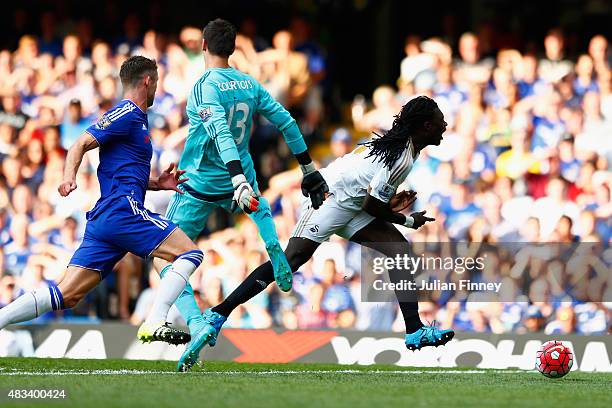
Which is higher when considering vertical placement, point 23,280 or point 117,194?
point 117,194

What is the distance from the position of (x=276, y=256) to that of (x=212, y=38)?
1759mm

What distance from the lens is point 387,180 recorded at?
31.3ft

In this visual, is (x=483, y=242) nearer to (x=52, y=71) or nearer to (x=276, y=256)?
(x=276, y=256)

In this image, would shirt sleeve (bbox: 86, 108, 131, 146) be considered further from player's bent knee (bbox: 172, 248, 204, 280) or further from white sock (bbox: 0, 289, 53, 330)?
white sock (bbox: 0, 289, 53, 330)

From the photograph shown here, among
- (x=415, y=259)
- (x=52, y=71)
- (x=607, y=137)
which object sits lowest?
(x=415, y=259)

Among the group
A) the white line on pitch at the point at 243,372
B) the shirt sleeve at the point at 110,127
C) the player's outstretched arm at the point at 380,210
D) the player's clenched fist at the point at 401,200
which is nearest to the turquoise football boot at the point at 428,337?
the white line on pitch at the point at 243,372

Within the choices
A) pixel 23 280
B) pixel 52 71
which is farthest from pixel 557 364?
pixel 52 71

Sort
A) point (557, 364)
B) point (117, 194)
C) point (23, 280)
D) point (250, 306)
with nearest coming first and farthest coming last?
point (117, 194), point (557, 364), point (250, 306), point (23, 280)

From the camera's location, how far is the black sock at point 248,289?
945cm

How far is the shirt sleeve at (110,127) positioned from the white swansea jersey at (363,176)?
6.66ft

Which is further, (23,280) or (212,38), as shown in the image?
(23,280)

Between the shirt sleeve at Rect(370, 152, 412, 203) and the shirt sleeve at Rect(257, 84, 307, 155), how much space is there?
0.64 m

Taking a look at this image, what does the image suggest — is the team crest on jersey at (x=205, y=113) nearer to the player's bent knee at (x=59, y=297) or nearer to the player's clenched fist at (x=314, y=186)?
the player's clenched fist at (x=314, y=186)

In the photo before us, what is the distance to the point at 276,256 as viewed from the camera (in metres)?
9.38
